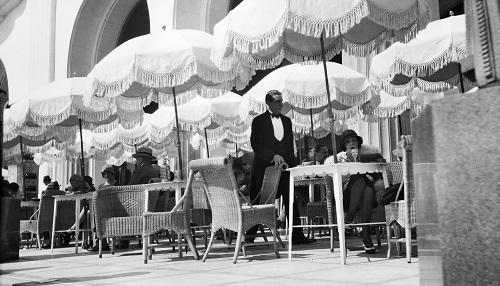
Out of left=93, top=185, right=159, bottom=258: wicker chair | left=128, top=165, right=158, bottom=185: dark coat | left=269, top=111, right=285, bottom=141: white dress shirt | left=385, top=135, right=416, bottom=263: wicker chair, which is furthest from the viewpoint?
left=128, top=165, right=158, bottom=185: dark coat

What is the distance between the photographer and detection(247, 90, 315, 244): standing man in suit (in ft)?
24.6

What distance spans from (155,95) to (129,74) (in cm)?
211

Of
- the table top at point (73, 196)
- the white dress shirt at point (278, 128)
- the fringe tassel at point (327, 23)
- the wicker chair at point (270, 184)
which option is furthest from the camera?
the table top at point (73, 196)

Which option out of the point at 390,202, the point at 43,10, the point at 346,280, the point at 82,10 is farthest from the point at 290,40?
the point at 43,10

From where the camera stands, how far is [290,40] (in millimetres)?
7973

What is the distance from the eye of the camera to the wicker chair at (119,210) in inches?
284

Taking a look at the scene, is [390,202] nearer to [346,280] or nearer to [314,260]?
[314,260]

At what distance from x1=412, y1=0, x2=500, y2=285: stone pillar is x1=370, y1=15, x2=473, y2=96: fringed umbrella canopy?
19.2 feet

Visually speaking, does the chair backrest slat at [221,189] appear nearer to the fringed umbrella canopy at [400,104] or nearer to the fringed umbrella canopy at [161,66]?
the fringed umbrella canopy at [161,66]

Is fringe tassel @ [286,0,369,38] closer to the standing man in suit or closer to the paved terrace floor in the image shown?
the standing man in suit

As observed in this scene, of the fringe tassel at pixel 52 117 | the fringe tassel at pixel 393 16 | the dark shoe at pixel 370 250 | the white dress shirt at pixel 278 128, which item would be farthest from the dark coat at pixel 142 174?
the fringe tassel at pixel 393 16

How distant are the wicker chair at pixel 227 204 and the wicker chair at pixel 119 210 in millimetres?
1141

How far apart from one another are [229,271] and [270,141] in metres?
2.54

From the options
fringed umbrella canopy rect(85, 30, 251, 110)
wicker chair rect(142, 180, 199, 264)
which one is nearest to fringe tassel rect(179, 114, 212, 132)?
fringed umbrella canopy rect(85, 30, 251, 110)
